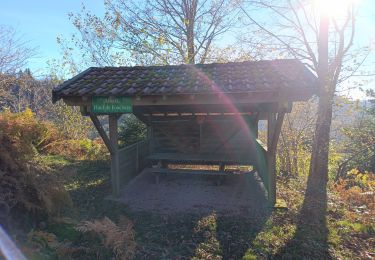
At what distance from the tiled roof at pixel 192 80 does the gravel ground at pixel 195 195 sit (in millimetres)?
2384

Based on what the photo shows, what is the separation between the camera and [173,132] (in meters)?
8.99

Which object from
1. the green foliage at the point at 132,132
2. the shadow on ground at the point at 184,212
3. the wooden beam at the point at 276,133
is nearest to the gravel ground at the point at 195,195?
the shadow on ground at the point at 184,212

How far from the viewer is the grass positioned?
13.7 ft

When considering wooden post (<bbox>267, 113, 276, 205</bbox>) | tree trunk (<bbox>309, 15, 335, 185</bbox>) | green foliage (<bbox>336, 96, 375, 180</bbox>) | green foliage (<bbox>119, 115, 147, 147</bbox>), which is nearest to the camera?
wooden post (<bbox>267, 113, 276, 205</bbox>)

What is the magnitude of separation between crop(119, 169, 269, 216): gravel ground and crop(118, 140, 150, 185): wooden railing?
0.20 metres

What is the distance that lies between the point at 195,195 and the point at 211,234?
2.14 meters

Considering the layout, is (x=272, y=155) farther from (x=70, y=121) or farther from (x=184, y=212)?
(x=70, y=121)

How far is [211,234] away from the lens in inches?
190

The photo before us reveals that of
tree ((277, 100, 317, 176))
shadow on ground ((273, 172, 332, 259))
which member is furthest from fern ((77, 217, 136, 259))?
tree ((277, 100, 317, 176))

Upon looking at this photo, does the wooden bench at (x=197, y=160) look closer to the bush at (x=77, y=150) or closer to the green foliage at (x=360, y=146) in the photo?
the bush at (x=77, y=150)

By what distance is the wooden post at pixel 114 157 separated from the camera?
6500mm

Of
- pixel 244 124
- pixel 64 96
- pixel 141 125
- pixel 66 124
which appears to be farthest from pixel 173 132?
pixel 66 124

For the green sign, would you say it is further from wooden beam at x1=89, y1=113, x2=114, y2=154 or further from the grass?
the grass

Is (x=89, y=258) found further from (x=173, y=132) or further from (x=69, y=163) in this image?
(x=69, y=163)
